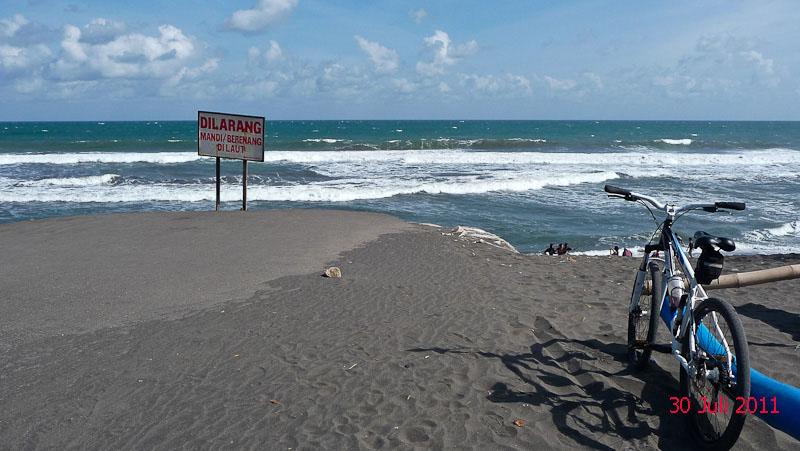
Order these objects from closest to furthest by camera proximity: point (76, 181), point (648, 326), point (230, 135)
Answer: point (648, 326), point (230, 135), point (76, 181)

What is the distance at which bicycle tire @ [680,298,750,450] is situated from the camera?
292 centimetres

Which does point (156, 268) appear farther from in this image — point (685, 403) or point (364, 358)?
point (685, 403)

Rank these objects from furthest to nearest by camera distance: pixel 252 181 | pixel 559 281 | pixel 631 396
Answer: pixel 252 181, pixel 559 281, pixel 631 396

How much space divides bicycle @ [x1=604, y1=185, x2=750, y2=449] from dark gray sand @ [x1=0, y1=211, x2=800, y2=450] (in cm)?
23

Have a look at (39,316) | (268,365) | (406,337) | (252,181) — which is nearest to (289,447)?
(268,365)

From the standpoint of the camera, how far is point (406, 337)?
517 cm

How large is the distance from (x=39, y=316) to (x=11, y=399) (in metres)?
2.04

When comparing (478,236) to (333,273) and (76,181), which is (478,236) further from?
Answer: (76,181)

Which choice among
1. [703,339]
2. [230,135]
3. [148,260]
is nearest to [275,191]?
[230,135]

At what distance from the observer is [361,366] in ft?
14.9

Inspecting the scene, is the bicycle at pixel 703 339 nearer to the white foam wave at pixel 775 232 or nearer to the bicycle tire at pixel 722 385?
the bicycle tire at pixel 722 385

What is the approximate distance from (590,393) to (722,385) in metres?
1.03

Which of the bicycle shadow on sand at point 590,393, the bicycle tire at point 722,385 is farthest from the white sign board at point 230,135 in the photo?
the bicycle tire at point 722,385

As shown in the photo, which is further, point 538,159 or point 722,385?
point 538,159
